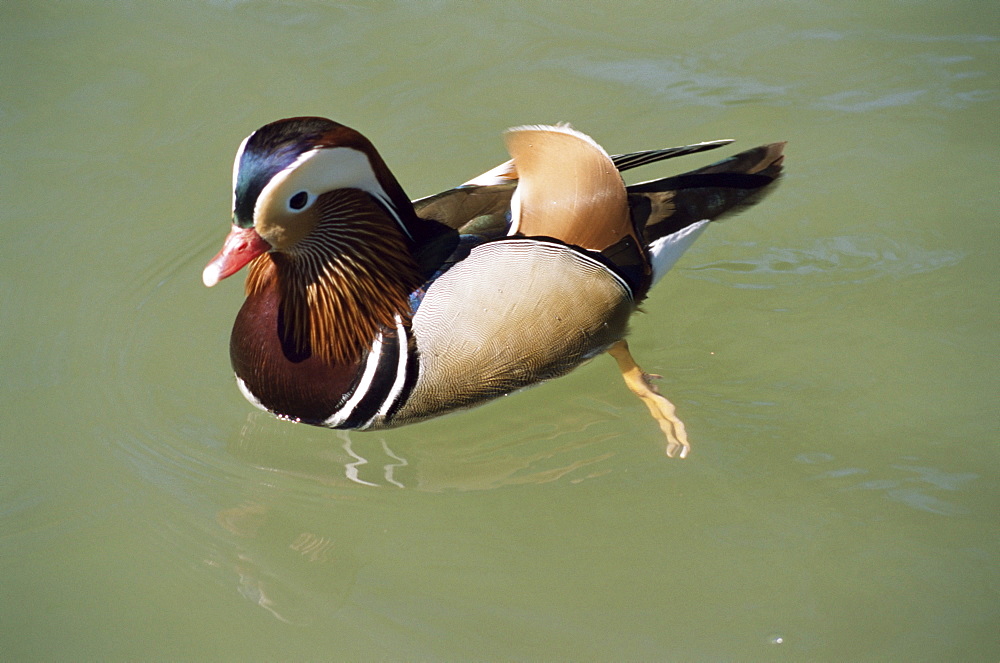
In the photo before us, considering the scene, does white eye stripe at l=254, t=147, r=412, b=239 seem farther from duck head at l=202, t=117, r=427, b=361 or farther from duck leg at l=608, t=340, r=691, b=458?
duck leg at l=608, t=340, r=691, b=458

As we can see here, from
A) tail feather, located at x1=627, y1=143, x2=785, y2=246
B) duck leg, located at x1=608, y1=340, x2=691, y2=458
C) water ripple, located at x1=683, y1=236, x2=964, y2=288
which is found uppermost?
tail feather, located at x1=627, y1=143, x2=785, y2=246

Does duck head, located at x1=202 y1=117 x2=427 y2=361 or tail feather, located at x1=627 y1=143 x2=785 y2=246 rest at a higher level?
duck head, located at x1=202 y1=117 x2=427 y2=361

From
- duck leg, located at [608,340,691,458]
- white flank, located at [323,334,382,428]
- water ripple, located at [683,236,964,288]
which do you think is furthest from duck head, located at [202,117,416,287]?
water ripple, located at [683,236,964,288]

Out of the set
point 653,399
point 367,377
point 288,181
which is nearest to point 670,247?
point 653,399

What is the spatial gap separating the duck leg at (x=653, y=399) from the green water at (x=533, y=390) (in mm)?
54

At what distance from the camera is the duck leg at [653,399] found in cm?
347

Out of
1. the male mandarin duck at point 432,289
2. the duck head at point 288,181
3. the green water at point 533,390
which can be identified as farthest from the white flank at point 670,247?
the duck head at point 288,181

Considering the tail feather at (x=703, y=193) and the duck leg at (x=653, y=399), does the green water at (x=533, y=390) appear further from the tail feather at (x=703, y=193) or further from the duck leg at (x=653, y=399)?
the tail feather at (x=703, y=193)

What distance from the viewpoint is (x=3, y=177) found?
181 inches

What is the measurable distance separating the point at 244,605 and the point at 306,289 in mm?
1062

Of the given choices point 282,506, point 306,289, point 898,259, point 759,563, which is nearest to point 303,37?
point 306,289

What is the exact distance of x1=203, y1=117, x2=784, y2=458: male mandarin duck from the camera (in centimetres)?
317

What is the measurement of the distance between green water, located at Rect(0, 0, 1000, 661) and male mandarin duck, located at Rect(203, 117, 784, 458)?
12.5 inches

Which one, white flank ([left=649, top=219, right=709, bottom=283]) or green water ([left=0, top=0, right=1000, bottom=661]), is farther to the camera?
white flank ([left=649, top=219, right=709, bottom=283])
